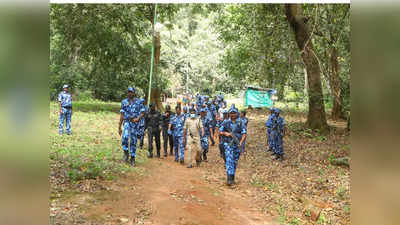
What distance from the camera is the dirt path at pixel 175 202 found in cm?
506

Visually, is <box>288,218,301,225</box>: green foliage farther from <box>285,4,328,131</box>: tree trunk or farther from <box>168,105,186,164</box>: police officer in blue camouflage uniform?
<box>285,4,328,131</box>: tree trunk

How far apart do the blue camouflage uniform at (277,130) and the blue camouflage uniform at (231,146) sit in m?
2.64

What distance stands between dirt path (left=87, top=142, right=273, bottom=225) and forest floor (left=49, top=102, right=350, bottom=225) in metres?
0.02

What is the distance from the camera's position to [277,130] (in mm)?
9758

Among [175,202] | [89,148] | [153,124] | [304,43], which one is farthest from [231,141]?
[304,43]

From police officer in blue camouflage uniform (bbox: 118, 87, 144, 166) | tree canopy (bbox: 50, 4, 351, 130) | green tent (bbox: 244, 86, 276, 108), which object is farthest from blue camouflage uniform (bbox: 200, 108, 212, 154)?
green tent (bbox: 244, 86, 276, 108)

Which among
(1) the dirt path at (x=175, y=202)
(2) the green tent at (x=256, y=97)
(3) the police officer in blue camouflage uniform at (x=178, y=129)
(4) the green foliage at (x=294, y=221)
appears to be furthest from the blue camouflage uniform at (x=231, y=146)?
(2) the green tent at (x=256, y=97)

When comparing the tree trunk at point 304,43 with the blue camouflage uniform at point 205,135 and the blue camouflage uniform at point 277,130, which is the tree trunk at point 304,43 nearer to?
the blue camouflage uniform at point 277,130

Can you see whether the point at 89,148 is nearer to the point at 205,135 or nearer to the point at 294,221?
the point at 205,135

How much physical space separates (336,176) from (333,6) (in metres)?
4.75

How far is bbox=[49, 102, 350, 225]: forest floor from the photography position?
5168mm
